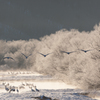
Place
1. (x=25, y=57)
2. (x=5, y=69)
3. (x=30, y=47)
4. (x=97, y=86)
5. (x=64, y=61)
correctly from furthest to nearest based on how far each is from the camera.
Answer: (x=30, y=47)
(x=25, y=57)
(x=5, y=69)
(x=64, y=61)
(x=97, y=86)

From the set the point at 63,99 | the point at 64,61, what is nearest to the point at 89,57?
the point at 63,99

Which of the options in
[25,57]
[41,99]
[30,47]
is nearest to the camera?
[41,99]

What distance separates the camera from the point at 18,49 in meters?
110

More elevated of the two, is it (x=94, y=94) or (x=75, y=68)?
(x=75, y=68)

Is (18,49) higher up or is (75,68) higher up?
(18,49)

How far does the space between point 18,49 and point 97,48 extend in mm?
81972

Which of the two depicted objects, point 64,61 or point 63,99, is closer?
point 63,99

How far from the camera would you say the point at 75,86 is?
107 ft

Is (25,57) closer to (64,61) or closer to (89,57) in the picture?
(64,61)

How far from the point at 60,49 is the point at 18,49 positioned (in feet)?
205

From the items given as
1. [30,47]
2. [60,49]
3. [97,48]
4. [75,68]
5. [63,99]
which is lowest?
[63,99]

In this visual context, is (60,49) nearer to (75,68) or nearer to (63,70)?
(63,70)

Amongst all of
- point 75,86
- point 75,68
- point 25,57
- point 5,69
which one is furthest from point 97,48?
point 25,57

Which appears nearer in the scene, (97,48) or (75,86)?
(97,48)
